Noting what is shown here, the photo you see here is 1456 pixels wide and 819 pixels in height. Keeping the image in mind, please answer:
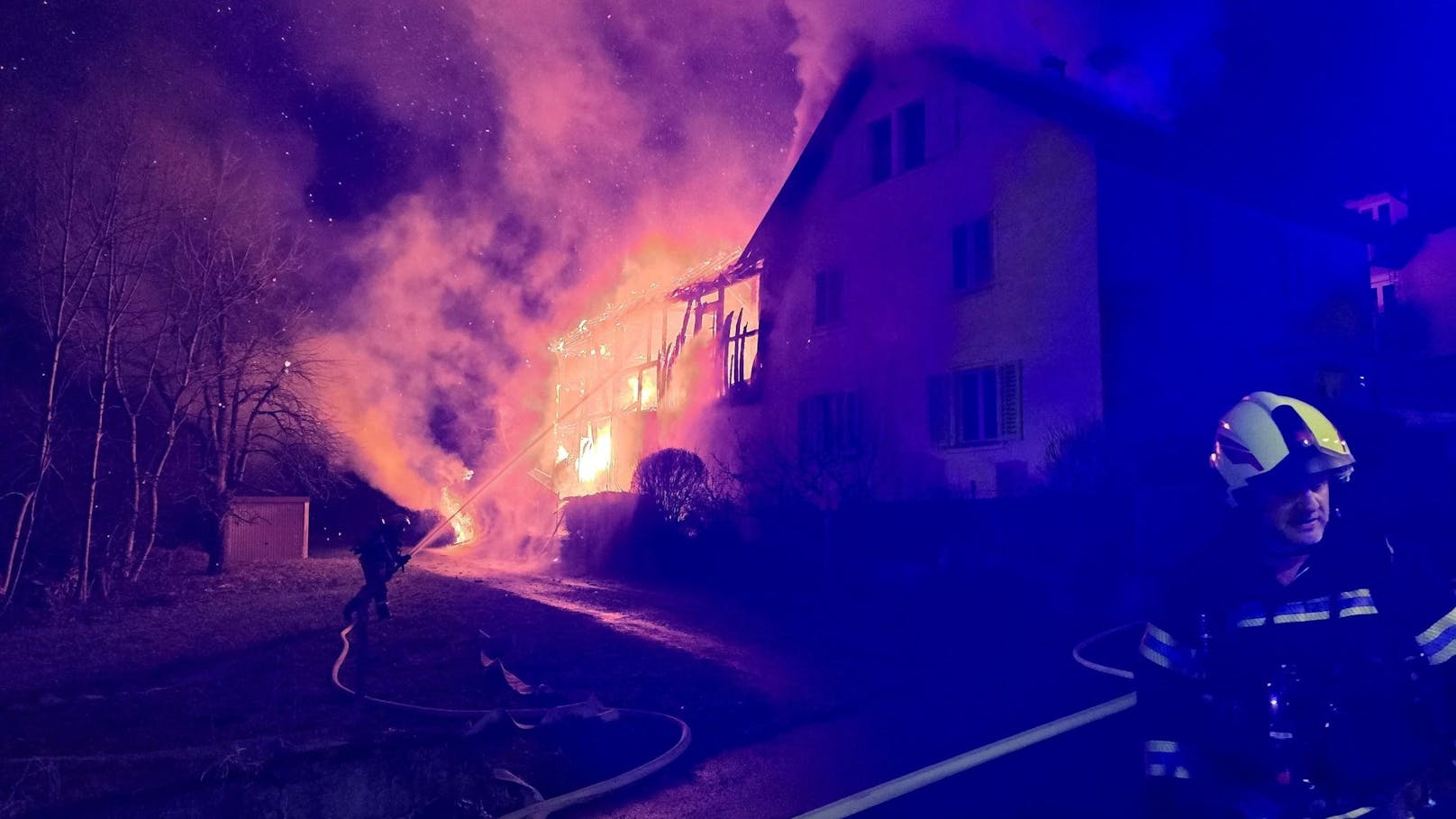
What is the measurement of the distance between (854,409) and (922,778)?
45.2 feet

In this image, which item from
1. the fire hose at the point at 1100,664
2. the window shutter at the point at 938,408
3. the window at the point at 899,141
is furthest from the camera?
the window at the point at 899,141

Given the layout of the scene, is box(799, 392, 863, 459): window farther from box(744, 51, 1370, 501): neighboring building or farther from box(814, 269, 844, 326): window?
box(814, 269, 844, 326): window

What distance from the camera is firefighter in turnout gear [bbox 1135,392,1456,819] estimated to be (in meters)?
2.41

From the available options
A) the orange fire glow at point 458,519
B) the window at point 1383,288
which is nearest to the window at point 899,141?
the window at point 1383,288

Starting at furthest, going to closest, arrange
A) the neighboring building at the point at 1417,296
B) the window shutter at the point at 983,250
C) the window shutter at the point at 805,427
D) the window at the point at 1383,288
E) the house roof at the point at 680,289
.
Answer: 1. the window at the point at 1383,288
2. the house roof at the point at 680,289
3. the neighboring building at the point at 1417,296
4. the window shutter at the point at 805,427
5. the window shutter at the point at 983,250

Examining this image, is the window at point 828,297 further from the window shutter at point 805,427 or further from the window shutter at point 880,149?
the window shutter at point 880,149

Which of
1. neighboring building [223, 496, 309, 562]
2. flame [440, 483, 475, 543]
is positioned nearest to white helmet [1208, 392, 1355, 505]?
neighboring building [223, 496, 309, 562]

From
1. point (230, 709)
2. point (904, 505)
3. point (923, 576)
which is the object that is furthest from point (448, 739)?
point (904, 505)

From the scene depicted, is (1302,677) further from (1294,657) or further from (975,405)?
(975,405)

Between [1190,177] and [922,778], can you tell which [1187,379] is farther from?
[922,778]

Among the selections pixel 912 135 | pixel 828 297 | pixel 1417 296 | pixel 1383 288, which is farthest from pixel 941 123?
pixel 1383 288

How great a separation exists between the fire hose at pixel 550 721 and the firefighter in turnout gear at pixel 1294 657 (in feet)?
11.5

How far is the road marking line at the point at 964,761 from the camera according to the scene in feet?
15.6

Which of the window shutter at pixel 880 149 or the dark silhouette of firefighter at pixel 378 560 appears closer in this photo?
the dark silhouette of firefighter at pixel 378 560
